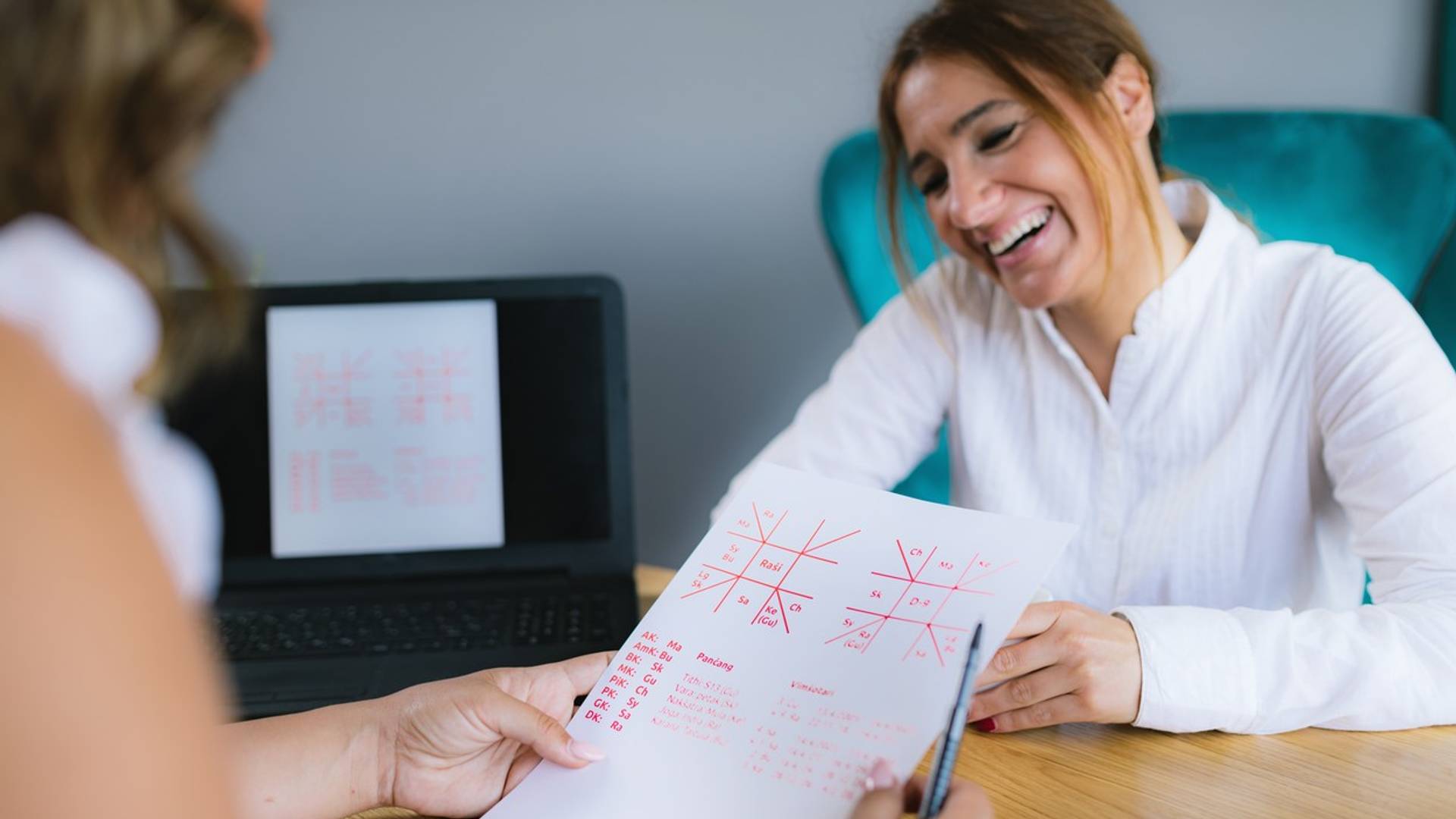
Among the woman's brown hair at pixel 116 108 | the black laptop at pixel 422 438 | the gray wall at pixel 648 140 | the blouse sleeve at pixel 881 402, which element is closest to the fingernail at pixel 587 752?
the woman's brown hair at pixel 116 108

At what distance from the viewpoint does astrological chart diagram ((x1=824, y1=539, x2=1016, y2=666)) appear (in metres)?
0.61

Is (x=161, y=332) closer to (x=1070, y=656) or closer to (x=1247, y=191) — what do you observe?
(x=1070, y=656)

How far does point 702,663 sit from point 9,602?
41 cm

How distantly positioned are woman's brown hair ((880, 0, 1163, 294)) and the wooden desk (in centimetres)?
48

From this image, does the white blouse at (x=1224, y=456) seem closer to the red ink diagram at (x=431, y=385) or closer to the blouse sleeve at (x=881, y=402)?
the blouse sleeve at (x=881, y=402)

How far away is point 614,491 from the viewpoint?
116cm

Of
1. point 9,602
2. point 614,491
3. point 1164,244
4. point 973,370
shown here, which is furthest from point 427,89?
point 9,602

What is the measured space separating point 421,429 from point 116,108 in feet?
2.53

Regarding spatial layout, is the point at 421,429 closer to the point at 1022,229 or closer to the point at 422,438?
the point at 422,438

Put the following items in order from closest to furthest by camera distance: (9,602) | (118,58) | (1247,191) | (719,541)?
(9,602), (118,58), (719,541), (1247,191)

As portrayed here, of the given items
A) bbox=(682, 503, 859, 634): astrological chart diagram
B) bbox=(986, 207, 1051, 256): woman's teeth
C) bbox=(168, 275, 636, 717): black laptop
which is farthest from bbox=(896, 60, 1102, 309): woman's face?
bbox=(682, 503, 859, 634): astrological chart diagram

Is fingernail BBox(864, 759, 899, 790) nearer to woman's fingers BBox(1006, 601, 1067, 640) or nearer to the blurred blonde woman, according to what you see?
the blurred blonde woman

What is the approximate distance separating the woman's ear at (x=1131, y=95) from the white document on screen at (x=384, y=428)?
23.8 inches

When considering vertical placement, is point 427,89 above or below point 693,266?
above
